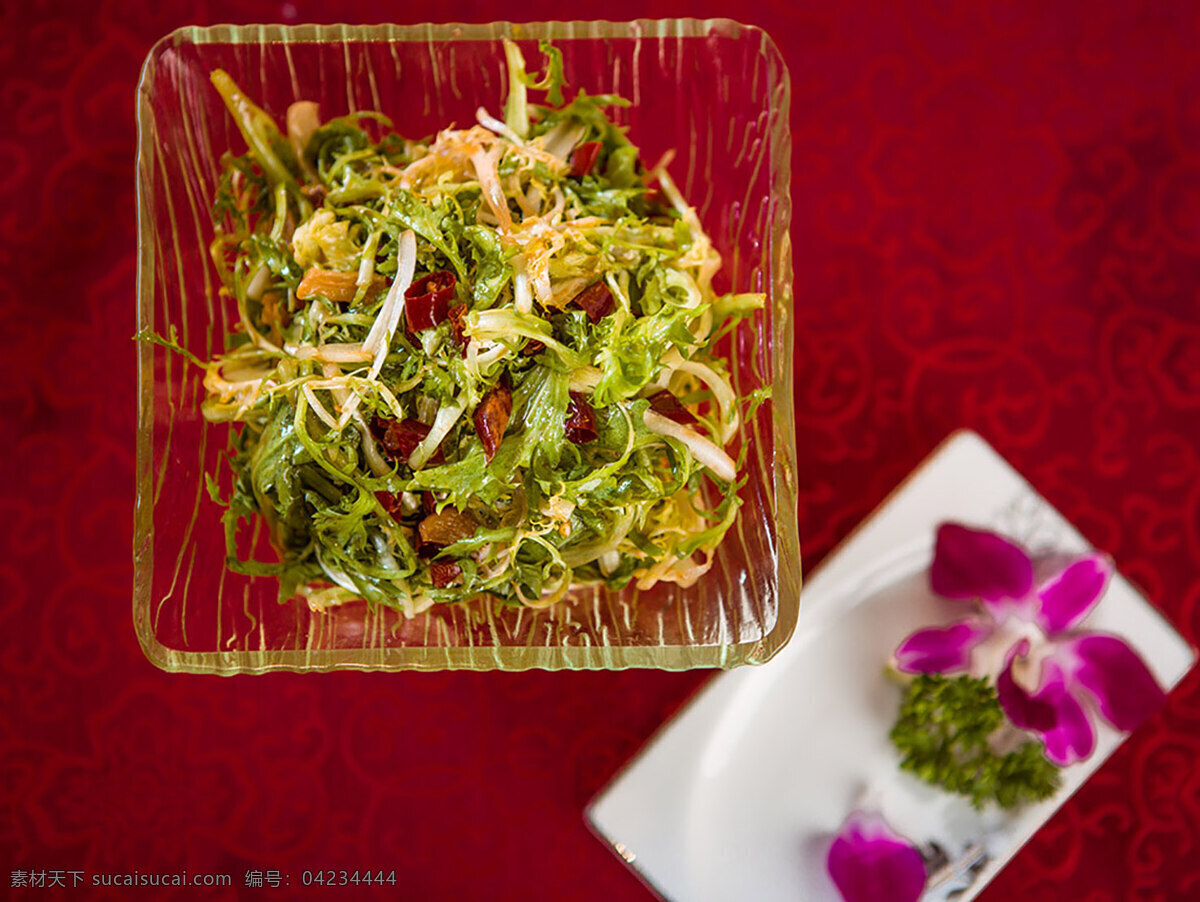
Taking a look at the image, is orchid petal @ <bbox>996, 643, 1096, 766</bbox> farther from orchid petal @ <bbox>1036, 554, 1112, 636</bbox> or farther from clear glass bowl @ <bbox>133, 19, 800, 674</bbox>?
clear glass bowl @ <bbox>133, 19, 800, 674</bbox>

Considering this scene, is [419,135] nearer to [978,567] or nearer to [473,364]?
[473,364]

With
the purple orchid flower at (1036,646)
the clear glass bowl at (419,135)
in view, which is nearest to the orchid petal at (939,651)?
the purple orchid flower at (1036,646)

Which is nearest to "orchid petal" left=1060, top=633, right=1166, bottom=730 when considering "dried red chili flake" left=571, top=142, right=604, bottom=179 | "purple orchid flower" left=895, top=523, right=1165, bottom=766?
"purple orchid flower" left=895, top=523, right=1165, bottom=766

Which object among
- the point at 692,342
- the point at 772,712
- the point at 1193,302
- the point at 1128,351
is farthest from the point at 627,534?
the point at 1193,302

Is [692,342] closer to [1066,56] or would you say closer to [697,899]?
[697,899]

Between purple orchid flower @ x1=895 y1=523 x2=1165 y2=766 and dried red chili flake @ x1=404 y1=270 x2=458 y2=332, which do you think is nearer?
dried red chili flake @ x1=404 y1=270 x2=458 y2=332

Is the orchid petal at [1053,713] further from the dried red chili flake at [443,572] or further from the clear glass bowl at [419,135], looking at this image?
the dried red chili flake at [443,572]
